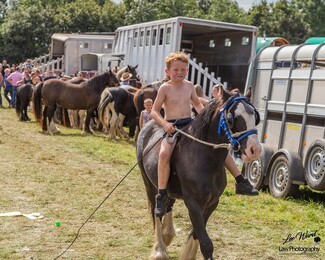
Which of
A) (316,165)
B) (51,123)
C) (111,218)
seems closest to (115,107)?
(51,123)

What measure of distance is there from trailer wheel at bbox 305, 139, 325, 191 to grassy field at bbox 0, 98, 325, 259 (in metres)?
0.42

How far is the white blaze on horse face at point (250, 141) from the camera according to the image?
15.0ft

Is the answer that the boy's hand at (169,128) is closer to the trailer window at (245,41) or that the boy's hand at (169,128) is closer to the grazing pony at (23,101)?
the trailer window at (245,41)

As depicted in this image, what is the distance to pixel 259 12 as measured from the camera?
57.5 metres

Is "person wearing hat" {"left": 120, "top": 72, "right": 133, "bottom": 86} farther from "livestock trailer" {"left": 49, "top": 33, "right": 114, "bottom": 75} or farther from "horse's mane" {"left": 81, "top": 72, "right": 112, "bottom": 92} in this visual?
"livestock trailer" {"left": 49, "top": 33, "right": 114, "bottom": 75}

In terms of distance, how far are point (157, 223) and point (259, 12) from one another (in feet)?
177

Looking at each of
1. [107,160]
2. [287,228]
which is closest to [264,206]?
[287,228]

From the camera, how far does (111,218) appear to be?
7594 millimetres

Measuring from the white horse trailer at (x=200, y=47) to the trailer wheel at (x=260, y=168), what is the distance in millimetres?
5717

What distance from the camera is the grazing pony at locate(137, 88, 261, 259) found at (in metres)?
4.73

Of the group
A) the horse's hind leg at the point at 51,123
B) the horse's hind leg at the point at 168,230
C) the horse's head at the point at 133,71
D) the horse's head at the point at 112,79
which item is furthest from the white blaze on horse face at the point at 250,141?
the horse's head at the point at 133,71

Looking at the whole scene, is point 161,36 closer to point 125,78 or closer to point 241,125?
point 125,78

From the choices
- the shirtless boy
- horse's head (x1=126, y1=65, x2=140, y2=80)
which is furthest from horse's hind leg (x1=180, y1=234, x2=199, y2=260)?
horse's head (x1=126, y1=65, x2=140, y2=80)

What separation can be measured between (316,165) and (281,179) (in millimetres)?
959
